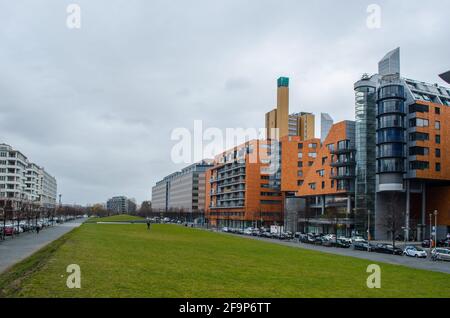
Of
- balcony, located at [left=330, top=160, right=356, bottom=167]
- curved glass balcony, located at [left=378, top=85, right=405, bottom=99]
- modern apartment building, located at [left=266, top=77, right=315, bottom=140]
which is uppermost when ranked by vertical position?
modern apartment building, located at [left=266, top=77, right=315, bottom=140]

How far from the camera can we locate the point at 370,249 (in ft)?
183

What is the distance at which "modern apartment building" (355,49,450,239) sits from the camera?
79625 millimetres

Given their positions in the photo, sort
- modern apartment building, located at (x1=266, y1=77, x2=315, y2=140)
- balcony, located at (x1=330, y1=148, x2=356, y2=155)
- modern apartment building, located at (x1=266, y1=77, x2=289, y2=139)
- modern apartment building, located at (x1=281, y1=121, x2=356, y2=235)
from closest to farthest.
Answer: balcony, located at (x1=330, y1=148, x2=356, y2=155), modern apartment building, located at (x1=281, y1=121, x2=356, y2=235), modern apartment building, located at (x1=266, y1=77, x2=289, y2=139), modern apartment building, located at (x1=266, y1=77, x2=315, y2=140)

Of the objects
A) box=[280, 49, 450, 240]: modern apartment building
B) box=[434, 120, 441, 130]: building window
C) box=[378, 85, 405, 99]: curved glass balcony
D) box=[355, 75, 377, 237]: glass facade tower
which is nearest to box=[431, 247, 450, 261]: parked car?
box=[280, 49, 450, 240]: modern apartment building

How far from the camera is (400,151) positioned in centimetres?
7944

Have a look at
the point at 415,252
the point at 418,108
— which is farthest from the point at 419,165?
the point at 415,252

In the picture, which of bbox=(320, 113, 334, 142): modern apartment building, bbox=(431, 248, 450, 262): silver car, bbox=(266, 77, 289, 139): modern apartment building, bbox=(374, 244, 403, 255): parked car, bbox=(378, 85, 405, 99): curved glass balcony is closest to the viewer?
bbox=(431, 248, 450, 262): silver car

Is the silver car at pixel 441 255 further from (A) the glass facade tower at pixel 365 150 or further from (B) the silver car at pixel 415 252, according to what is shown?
(A) the glass facade tower at pixel 365 150

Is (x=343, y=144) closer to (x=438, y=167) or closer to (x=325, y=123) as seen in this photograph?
(x=438, y=167)

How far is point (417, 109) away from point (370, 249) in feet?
117

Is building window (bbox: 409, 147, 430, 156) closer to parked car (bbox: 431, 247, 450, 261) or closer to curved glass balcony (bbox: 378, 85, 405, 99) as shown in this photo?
curved glass balcony (bbox: 378, 85, 405, 99)

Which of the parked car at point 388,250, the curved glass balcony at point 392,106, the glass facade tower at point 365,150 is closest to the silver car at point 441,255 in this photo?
the parked car at point 388,250
